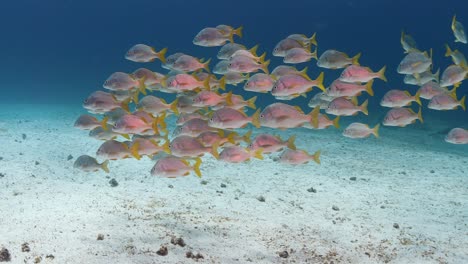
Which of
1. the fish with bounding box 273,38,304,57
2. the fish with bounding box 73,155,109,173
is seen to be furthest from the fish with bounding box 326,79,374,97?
the fish with bounding box 73,155,109,173

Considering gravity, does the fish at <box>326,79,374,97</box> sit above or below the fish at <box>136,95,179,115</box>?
above

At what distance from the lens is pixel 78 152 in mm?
10812

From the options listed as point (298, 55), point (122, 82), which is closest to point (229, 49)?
point (298, 55)

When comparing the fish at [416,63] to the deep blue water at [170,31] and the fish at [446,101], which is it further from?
the deep blue water at [170,31]

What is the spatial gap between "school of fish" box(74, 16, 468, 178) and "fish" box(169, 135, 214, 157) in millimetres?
14

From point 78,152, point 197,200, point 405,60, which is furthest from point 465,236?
point 78,152

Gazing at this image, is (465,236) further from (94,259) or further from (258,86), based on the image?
(94,259)

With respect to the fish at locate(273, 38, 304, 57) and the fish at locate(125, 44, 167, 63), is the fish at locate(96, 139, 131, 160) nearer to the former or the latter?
the fish at locate(125, 44, 167, 63)

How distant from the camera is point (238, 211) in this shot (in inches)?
271

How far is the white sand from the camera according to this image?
5.04 metres

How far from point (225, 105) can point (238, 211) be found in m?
2.07

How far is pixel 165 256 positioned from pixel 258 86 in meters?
2.98

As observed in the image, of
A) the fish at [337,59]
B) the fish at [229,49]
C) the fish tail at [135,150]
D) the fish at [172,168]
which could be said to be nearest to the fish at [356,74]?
the fish at [337,59]

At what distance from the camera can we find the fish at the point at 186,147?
5.20 meters
